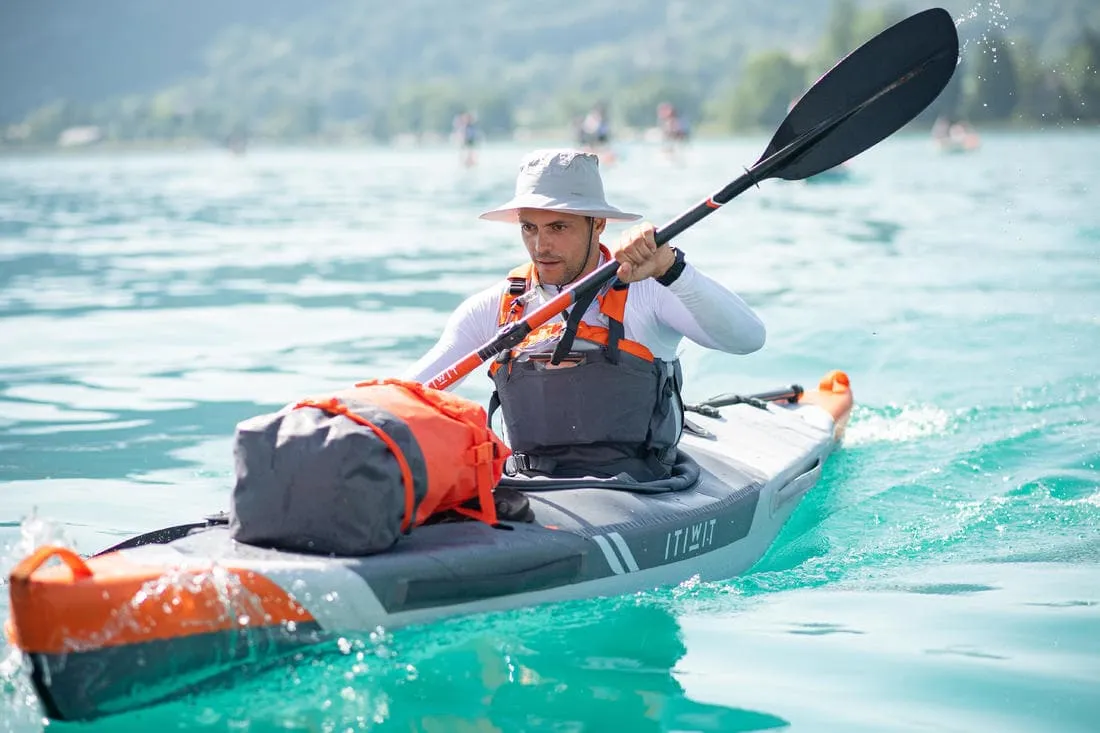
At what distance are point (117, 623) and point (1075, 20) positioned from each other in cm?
18156

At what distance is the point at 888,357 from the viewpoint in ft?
31.0

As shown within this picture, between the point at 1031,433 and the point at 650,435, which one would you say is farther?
the point at 1031,433

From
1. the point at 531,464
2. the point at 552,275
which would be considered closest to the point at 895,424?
the point at 531,464

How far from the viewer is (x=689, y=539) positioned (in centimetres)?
457

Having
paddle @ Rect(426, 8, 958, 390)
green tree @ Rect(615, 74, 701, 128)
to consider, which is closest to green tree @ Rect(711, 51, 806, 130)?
green tree @ Rect(615, 74, 701, 128)

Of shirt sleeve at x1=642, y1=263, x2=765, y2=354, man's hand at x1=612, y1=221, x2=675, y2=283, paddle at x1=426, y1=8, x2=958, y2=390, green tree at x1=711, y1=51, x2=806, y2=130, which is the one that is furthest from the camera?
green tree at x1=711, y1=51, x2=806, y2=130

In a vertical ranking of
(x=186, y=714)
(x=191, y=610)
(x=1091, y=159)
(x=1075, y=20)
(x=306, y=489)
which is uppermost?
(x=1075, y=20)

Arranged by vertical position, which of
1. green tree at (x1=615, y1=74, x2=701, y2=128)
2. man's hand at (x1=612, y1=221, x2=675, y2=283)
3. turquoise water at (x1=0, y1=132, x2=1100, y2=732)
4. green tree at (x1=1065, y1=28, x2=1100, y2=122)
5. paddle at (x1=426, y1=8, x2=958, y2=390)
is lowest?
turquoise water at (x1=0, y1=132, x2=1100, y2=732)

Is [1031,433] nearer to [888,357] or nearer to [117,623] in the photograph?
[888,357]

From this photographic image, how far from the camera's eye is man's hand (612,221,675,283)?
4.30 meters

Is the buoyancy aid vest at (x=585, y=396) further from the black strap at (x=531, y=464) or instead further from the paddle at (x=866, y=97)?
the paddle at (x=866, y=97)

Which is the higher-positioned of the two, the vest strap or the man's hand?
the man's hand

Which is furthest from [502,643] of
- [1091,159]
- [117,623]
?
[1091,159]

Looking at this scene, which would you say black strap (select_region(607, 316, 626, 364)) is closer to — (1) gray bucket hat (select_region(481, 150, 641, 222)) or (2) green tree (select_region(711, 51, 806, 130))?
(1) gray bucket hat (select_region(481, 150, 641, 222))
